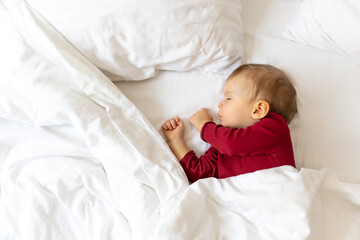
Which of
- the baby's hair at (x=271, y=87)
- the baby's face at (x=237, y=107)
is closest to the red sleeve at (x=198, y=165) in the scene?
the baby's face at (x=237, y=107)

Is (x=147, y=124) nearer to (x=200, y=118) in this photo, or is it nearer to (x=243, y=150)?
(x=200, y=118)

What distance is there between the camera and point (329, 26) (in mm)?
1066

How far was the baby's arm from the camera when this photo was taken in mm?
1030

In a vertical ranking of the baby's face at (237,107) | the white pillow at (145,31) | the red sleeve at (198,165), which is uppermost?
the white pillow at (145,31)

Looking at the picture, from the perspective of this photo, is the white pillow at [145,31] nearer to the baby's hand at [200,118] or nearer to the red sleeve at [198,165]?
the baby's hand at [200,118]

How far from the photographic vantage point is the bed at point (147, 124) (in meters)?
0.88

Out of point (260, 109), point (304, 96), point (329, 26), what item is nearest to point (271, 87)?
point (260, 109)

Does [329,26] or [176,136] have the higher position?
[329,26]

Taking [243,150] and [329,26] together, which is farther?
[329,26]

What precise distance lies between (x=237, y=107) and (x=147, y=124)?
0.93 feet

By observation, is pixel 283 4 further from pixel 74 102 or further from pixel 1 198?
pixel 1 198

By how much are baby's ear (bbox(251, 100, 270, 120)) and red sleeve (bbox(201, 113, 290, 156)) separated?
0.02m

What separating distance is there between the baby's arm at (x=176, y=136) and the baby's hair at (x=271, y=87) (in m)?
0.24

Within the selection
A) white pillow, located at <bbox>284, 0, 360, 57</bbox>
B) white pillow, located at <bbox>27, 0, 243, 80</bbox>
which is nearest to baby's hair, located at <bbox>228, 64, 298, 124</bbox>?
white pillow, located at <bbox>27, 0, 243, 80</bbox>
